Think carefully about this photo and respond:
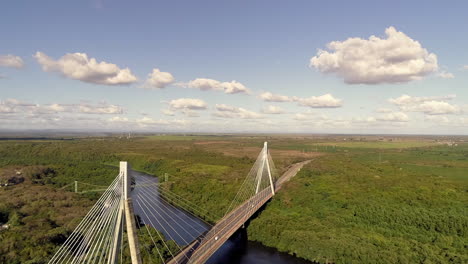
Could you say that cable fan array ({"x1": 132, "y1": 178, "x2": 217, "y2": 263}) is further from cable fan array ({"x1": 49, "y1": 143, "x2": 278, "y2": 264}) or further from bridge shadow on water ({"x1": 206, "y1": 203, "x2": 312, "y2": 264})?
bridge shadow on water ({"x1": 206, "y1": 203, "x2": 312, "y2": 264})

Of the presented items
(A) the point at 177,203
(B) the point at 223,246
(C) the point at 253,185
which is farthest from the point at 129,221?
(A) the point at 177,203

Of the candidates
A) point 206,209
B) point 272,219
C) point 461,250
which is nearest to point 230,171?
point 206,209

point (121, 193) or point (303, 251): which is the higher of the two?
point (121, 193)

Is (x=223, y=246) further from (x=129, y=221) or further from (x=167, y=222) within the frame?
(x=129, y=221)

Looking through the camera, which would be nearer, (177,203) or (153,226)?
(153,226)

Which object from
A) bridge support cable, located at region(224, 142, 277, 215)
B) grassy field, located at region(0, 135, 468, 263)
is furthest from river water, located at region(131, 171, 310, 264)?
bridge support cable, located at region(224, 142, 277, 215)

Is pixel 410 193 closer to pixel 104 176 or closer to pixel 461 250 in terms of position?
pixel 461 250
